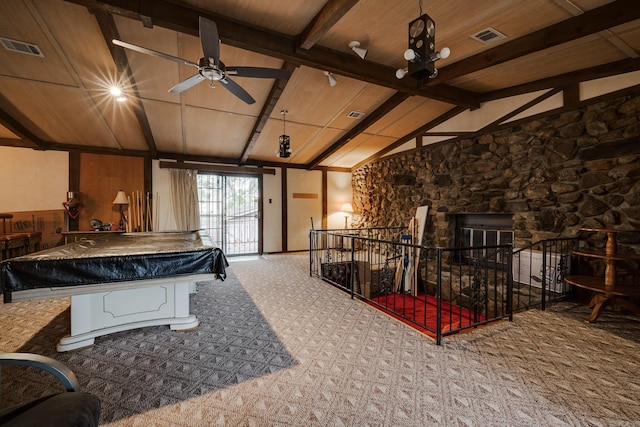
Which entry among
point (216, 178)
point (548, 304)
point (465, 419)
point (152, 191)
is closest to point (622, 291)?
point (548, 304)

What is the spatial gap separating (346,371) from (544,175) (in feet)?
13.3

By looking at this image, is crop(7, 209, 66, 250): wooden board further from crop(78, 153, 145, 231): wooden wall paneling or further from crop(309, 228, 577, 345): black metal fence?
crop(309, 228, 577, 345): black metal fence

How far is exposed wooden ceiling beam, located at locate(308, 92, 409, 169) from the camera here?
4.77 m

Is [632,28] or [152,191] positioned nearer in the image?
[632,28]

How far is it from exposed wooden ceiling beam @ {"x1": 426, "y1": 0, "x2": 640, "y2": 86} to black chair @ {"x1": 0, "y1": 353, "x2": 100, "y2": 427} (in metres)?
4.71

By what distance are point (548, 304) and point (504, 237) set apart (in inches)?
55.9

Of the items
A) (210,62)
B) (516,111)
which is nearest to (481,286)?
(516,111)

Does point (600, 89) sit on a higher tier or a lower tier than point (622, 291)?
higher

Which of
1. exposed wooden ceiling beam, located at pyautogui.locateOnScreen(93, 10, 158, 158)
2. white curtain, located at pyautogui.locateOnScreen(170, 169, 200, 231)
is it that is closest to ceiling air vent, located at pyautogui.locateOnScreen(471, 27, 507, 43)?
exposed wooden ceiling beam, located at pyautogui.locateOnScreen(93, 10, 158, 158)

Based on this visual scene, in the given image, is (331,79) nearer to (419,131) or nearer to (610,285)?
(419,131)

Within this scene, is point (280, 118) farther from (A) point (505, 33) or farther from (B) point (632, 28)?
(B) point (632, 28)

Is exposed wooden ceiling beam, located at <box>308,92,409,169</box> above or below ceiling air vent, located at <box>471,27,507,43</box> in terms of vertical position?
below

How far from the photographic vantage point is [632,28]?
8.98ft

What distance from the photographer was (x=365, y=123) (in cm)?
564
